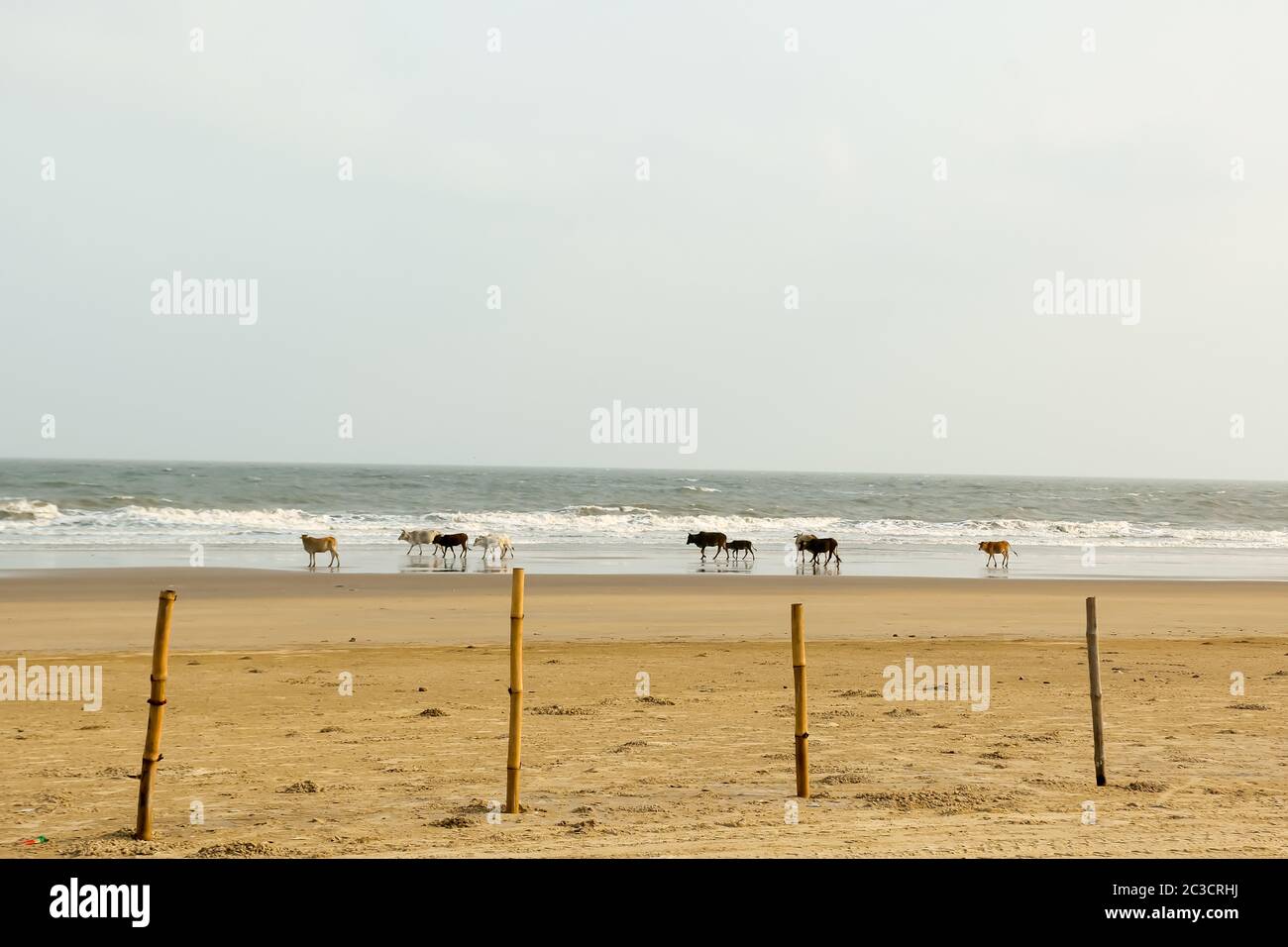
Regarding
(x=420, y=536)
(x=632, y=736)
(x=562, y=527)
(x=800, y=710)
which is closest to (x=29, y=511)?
(x=420, y=536)

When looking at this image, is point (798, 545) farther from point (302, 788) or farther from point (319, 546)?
point (302, 788)

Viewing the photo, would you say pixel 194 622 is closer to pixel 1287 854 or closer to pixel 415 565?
pixel 415 565

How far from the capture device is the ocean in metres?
32.8

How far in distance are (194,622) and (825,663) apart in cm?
1033

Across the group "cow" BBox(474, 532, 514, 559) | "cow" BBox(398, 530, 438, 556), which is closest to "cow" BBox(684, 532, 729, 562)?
"cow" BBox(474, 532, 514, 559)

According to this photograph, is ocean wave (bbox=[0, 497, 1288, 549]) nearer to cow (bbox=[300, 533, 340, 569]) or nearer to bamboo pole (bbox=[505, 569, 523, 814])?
cow (bbox=[300, 533, 340, 569])

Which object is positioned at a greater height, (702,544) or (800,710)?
(800,710)

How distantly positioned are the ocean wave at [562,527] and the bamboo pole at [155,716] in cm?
3141

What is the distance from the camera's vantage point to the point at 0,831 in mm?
7297

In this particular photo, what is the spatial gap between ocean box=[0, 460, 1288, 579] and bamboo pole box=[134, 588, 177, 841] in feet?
69.9

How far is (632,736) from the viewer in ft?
35.2

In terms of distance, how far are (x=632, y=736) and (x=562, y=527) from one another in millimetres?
38895

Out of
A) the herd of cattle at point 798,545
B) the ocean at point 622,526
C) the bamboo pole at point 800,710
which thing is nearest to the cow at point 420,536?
the ocean at point 622,526

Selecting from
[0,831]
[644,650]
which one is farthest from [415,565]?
[0,831]
